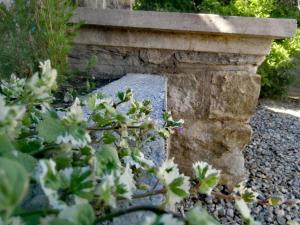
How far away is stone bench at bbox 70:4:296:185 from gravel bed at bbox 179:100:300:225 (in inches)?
13.2

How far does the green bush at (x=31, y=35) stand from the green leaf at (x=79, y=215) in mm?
1457

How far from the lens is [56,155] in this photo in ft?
2.27

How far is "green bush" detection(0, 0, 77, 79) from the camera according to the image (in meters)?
1.86

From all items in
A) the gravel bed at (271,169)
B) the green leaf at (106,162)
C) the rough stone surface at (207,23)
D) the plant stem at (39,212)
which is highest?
the rough stone surface at (207,23)

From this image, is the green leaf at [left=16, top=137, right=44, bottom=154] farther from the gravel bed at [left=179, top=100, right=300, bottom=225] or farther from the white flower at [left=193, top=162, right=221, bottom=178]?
the gravel bed at [left=179, top=100, right=300, bottom=225]

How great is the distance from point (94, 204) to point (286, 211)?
2.15 m

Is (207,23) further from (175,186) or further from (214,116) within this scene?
(175,186)

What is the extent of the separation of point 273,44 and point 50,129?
558 centimetres

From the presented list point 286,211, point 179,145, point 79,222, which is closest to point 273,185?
point 286,211

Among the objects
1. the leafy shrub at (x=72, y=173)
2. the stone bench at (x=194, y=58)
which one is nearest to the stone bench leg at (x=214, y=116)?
the stone bench at (x=194, y=58)

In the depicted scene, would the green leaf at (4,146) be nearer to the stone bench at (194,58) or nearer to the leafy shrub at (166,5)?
the stone bench at (194,58)

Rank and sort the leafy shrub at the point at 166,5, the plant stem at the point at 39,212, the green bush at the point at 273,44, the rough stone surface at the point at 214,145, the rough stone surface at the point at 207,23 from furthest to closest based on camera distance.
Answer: the leafy shrub at the point at 166,5 → the green bush at the point at 273,44 → the rough stone surface at the point at 214,145 → the rough stone surface at the point at 207,23 → the plant stem at the point at 39,212

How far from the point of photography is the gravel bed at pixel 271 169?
2.47 m

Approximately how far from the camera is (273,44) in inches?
231
